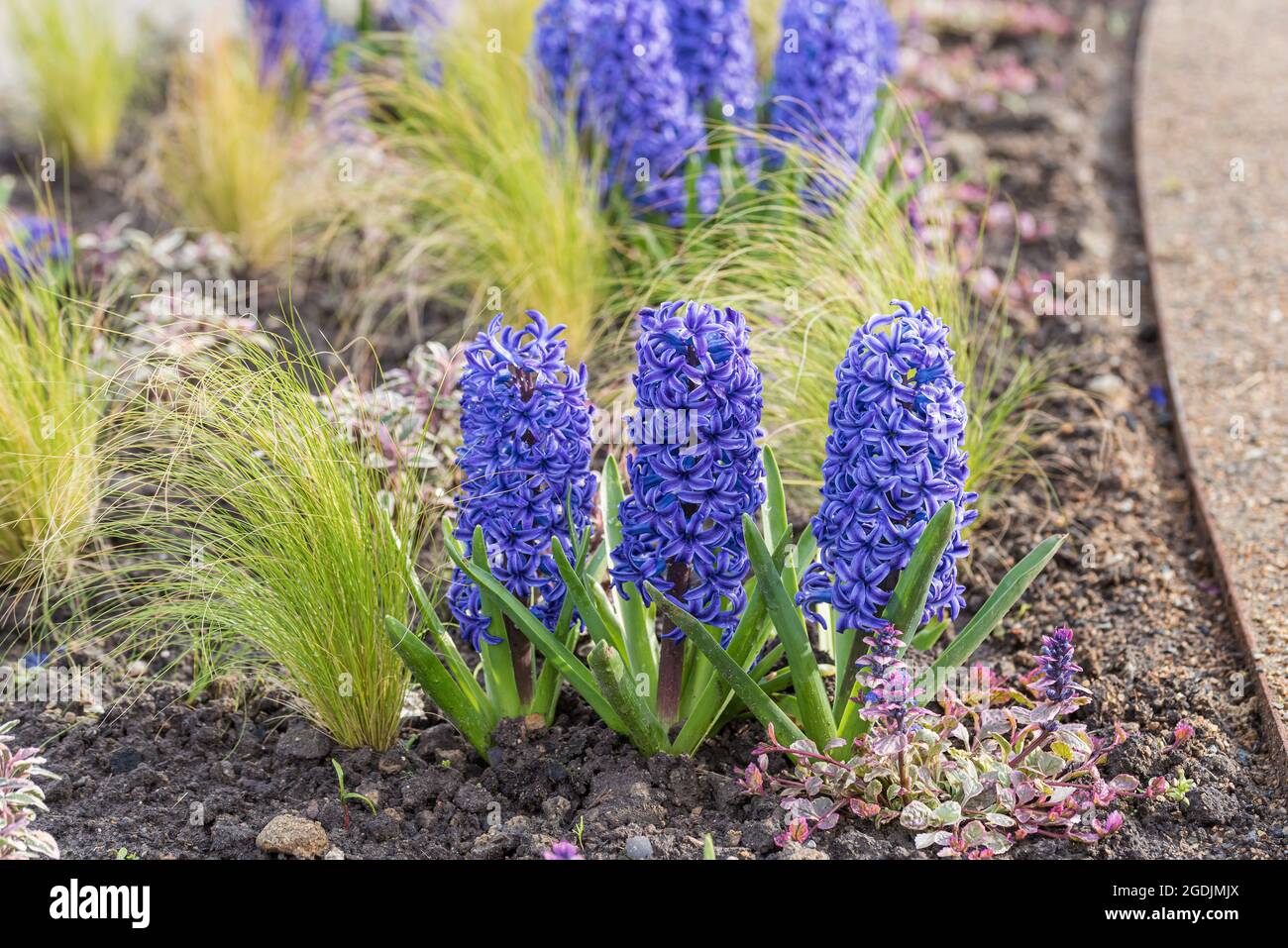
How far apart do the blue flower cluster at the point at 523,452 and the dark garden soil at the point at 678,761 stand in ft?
1.43

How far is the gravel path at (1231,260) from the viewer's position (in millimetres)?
4051

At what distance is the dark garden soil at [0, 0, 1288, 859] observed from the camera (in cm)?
299

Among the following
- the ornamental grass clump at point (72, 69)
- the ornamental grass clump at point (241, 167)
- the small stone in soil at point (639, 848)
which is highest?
the ornamental grass clump at point (72, 69)

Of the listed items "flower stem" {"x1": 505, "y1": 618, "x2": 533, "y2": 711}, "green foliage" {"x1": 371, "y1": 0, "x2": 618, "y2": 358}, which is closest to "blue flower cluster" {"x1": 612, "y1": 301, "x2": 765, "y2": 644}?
"flower stem" {"x1": 505, "y1": 618, "x2": 533, "y2": 711}

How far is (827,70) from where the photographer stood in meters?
4.94

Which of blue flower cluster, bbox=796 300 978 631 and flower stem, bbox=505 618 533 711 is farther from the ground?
blue flower cluster, bbox=796 300 978 631

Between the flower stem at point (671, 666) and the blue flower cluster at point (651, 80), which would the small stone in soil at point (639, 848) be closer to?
the flower stem at point (671, 666)

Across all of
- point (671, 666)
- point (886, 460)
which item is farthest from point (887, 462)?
point (671, 666)

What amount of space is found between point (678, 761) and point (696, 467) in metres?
0.74

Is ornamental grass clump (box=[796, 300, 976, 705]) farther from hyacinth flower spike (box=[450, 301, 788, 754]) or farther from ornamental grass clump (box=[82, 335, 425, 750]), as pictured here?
ornamental grass clump (box=[82, 335, 425, 750])

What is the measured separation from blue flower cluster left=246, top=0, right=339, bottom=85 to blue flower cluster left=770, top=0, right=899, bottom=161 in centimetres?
241

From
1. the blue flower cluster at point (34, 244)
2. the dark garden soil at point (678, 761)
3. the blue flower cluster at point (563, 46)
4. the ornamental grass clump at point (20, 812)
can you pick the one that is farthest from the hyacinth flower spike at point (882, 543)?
the blue flower cluster at point (34, 244)

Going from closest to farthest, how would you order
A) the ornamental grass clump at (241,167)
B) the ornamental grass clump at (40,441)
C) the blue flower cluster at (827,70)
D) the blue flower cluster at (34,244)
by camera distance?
the ornamental grass clump at (40,441), the blue flower cluster at (34,244), the blue flower cluster at (827,70), the ornamental grass clump at (241,167)
